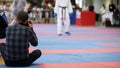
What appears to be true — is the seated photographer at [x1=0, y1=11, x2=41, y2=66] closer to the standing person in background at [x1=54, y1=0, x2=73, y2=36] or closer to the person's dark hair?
the person's dark hair

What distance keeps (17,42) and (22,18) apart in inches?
18.4

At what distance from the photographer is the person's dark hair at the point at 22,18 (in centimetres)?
634

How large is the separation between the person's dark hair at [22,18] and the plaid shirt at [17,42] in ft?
0.31

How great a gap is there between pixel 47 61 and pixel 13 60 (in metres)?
1.17

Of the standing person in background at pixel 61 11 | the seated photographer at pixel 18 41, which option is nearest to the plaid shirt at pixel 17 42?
the seated photographer at pixel 18 41

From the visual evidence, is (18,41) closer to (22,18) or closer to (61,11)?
(22,18)

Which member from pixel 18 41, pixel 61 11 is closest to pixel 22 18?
pixel 18 41

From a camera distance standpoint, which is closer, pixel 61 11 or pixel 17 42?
pixel 17 42

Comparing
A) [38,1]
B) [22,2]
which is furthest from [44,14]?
[22,2]

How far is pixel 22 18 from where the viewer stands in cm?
638

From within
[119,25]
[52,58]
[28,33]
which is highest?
[28,33]

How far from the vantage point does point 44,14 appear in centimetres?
2900

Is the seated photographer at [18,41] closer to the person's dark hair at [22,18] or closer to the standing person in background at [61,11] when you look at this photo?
the person's dark hair at [22,18]

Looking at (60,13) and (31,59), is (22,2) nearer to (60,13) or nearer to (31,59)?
(60,13)
